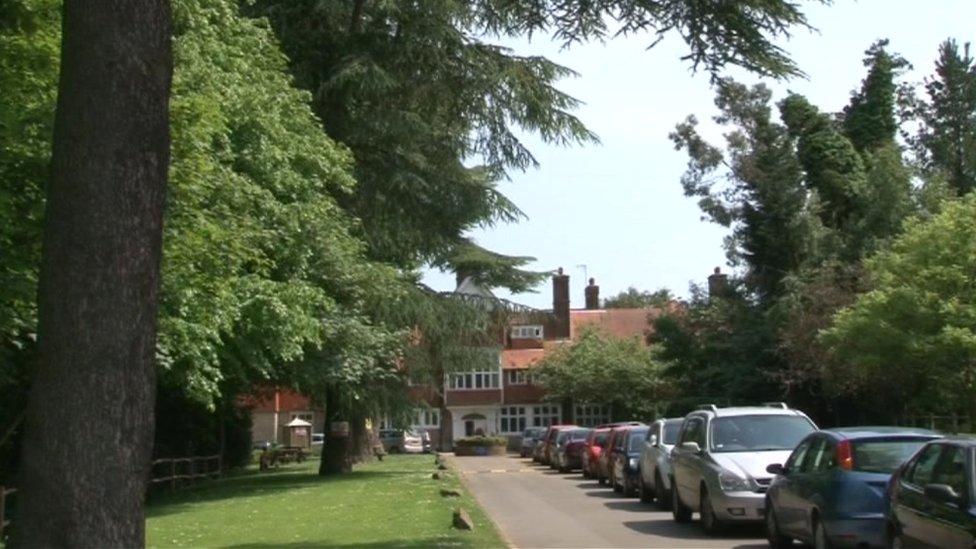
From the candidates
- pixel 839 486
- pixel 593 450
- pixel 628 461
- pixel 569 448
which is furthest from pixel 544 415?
pixel 839 486

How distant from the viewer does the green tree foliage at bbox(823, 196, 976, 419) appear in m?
31.7

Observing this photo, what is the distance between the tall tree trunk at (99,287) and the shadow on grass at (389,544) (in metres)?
9.78

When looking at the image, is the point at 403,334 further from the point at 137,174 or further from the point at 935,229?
the point at 137,174

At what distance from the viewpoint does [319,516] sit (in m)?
22.3

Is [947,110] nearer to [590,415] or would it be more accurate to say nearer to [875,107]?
[875,107]

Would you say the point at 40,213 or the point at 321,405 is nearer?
the point at 40,213

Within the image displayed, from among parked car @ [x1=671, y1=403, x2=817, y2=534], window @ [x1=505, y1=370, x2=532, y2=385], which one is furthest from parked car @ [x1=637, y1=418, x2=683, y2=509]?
window @ [x1=505, y1=370, x2=532, y2=385]

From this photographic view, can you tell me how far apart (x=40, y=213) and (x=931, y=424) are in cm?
2793

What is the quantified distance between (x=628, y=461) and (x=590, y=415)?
198ft

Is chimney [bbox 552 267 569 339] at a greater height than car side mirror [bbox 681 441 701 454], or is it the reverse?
chimney [bbox 552 267 569 339]

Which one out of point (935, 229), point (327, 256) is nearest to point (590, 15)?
point (327, 256)

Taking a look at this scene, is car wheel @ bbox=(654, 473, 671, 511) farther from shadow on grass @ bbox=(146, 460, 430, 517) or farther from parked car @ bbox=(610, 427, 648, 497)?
shadow on grass @ bbox=(146, 460, 430, 517)

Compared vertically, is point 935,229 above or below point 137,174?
above

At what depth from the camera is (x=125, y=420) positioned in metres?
6.96
